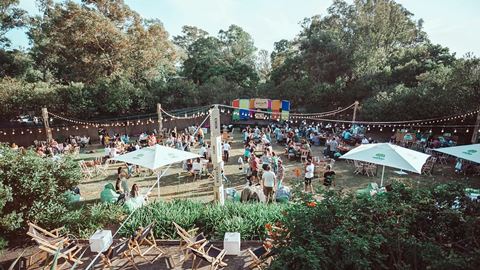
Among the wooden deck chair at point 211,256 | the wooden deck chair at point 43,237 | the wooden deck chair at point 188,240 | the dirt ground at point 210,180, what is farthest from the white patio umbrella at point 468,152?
the wooden deck chair at point 43,237

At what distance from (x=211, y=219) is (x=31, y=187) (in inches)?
152

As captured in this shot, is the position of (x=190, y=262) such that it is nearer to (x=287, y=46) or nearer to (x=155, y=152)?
(x=155, y=152)

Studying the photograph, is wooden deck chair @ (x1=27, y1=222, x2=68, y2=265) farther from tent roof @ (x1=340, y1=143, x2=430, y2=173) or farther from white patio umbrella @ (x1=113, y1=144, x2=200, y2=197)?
tent roof @ (x1=340, y1=143, x2=430, y2=173)

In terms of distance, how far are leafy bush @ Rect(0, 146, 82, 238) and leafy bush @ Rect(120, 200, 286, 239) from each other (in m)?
1.66

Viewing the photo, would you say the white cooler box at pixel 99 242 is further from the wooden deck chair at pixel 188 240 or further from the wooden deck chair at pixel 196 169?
the wooden deck chair at pixel 196 169

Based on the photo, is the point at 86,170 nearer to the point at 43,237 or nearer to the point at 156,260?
the point at 43,237

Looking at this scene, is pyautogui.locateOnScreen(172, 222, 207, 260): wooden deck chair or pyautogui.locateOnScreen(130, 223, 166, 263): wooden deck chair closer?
pyautogui.locateOnScreen(172, 222, 207, 260): wooden deck chair

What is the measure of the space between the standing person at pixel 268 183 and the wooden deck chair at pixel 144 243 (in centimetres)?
359

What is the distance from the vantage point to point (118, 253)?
554 centimetres

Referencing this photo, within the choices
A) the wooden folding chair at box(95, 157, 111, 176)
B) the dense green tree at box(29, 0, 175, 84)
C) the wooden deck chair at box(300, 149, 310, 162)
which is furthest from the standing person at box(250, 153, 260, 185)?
the dense green tree at box(29, 0, 175, 84)

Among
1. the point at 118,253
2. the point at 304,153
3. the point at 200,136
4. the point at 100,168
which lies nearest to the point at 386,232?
the point at 118,253

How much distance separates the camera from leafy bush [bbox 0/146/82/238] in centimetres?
569

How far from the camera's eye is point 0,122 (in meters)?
21.5

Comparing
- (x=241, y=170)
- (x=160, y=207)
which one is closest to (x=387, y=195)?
(x=160, y=207)
